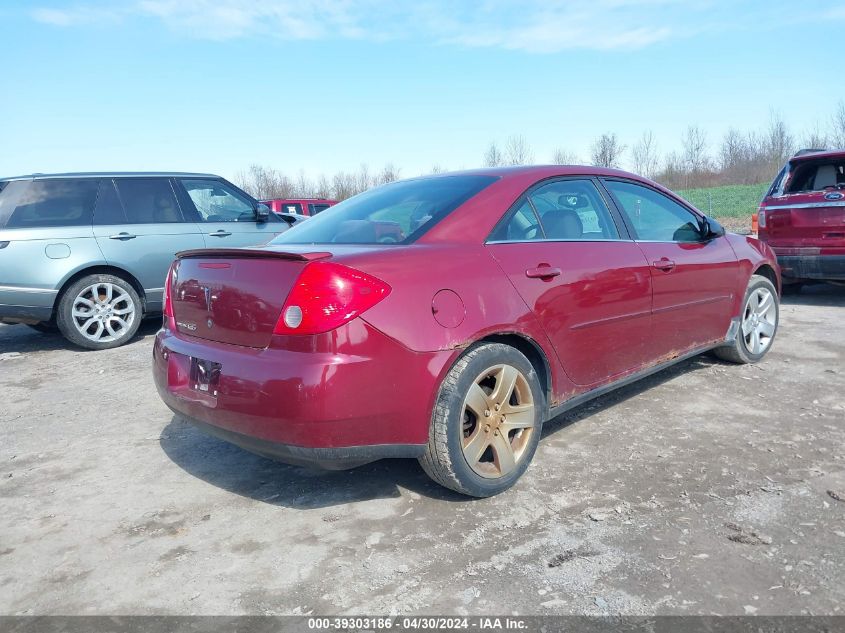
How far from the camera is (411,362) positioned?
2.61m

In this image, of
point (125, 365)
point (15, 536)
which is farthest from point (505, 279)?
point (125, 365)

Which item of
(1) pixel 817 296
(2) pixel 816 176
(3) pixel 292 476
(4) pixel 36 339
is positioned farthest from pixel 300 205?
(3) pixel 292 476

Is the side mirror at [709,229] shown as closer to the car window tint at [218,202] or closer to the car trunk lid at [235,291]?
the car trunk lid at [235,291]

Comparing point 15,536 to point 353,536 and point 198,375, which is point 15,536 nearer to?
point 198,375

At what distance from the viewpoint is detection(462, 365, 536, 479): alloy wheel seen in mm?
2881

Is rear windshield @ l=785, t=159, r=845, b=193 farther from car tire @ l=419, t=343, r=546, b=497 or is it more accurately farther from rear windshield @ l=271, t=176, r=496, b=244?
car tire @ l=419, t=343, r=546, b=497

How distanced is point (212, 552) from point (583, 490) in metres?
1.64

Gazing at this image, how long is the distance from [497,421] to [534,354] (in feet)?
1.39

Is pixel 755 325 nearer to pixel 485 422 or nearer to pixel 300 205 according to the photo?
pixel 485 422

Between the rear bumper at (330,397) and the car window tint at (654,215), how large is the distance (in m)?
1.94

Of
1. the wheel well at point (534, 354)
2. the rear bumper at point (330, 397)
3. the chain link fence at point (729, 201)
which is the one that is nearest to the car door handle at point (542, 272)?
the wheel well at point (534, 354)

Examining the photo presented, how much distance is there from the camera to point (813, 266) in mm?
7391

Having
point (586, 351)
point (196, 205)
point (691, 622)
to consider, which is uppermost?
point (196, 205)

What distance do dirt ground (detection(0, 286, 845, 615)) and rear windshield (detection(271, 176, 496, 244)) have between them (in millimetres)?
1207
